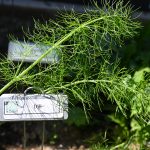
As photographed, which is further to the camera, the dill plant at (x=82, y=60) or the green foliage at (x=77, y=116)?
the green foliage at (x=77, y=116)

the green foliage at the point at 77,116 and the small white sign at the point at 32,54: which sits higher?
the small white sign at the point at 32,54

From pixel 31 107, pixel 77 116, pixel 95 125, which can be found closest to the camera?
pixel 31 107

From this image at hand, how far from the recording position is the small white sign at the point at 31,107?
1.75 m

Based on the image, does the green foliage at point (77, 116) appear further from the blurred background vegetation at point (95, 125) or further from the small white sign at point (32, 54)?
the small white sign at point (32, 54)

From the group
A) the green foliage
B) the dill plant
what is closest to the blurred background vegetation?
the green foliage

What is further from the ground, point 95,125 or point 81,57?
point 81,57

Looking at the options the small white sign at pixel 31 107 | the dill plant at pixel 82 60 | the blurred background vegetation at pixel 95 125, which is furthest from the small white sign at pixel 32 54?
the blurred background vegetation at pixel 95 125

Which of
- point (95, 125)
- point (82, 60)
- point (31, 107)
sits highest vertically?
point (82, 60)

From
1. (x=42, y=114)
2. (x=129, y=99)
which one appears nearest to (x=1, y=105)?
(x=42, y=114)

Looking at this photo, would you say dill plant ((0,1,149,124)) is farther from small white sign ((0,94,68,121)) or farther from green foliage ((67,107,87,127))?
green foliage ((67,107,87,127))

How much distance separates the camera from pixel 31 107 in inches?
69.2

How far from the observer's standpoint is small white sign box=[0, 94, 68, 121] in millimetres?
1745

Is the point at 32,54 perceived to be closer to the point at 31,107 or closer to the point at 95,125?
the point at 31,107

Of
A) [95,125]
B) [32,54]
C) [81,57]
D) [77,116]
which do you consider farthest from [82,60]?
[95,125]
